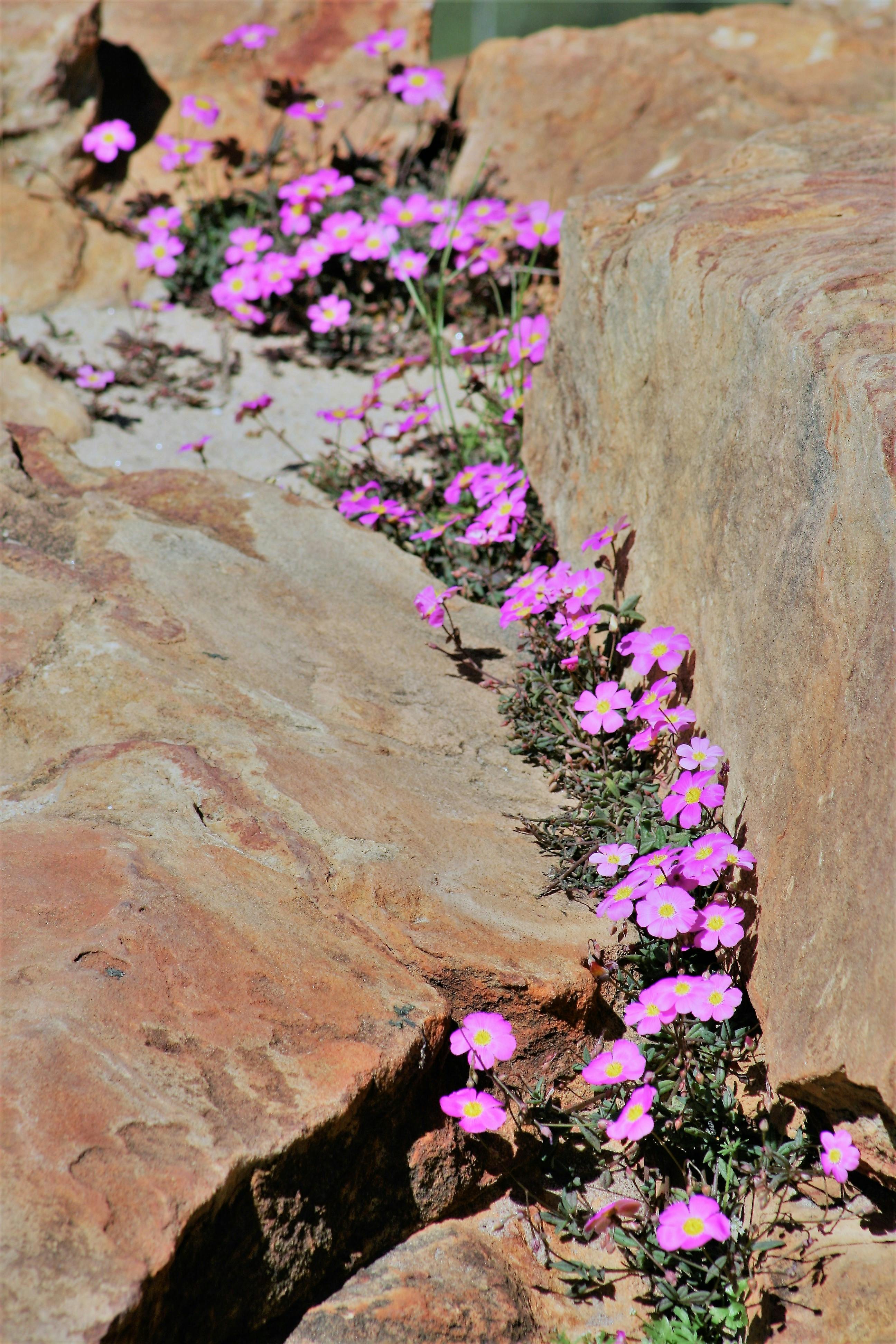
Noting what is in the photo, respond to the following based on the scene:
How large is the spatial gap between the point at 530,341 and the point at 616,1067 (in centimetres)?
276

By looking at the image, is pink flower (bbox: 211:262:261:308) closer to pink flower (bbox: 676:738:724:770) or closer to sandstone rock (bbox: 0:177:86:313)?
sandstone rock (bbox: 0:177:86:313)

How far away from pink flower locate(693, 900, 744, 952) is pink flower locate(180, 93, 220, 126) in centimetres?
473

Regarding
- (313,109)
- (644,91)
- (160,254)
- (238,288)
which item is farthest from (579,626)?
(313,109)

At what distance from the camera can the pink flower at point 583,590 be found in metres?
2.70

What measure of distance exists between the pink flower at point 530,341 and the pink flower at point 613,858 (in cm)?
205

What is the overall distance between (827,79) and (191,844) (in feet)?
16.6

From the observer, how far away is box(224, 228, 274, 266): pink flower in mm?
4871

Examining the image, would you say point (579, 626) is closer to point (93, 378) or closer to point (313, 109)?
point (93, 378)

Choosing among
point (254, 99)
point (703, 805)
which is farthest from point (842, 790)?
point (254, 99)

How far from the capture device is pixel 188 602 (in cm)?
280

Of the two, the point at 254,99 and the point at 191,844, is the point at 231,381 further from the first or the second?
the point at 191,844

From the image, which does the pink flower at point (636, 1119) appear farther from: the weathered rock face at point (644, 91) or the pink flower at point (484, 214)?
the weathered rock face at point (644, 91)

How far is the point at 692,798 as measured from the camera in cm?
216

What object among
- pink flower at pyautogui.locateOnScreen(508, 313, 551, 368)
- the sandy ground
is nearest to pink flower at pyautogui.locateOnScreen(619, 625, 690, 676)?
pink flower at pyautogui.locateOnScreen(508, 313, 551, 368)
